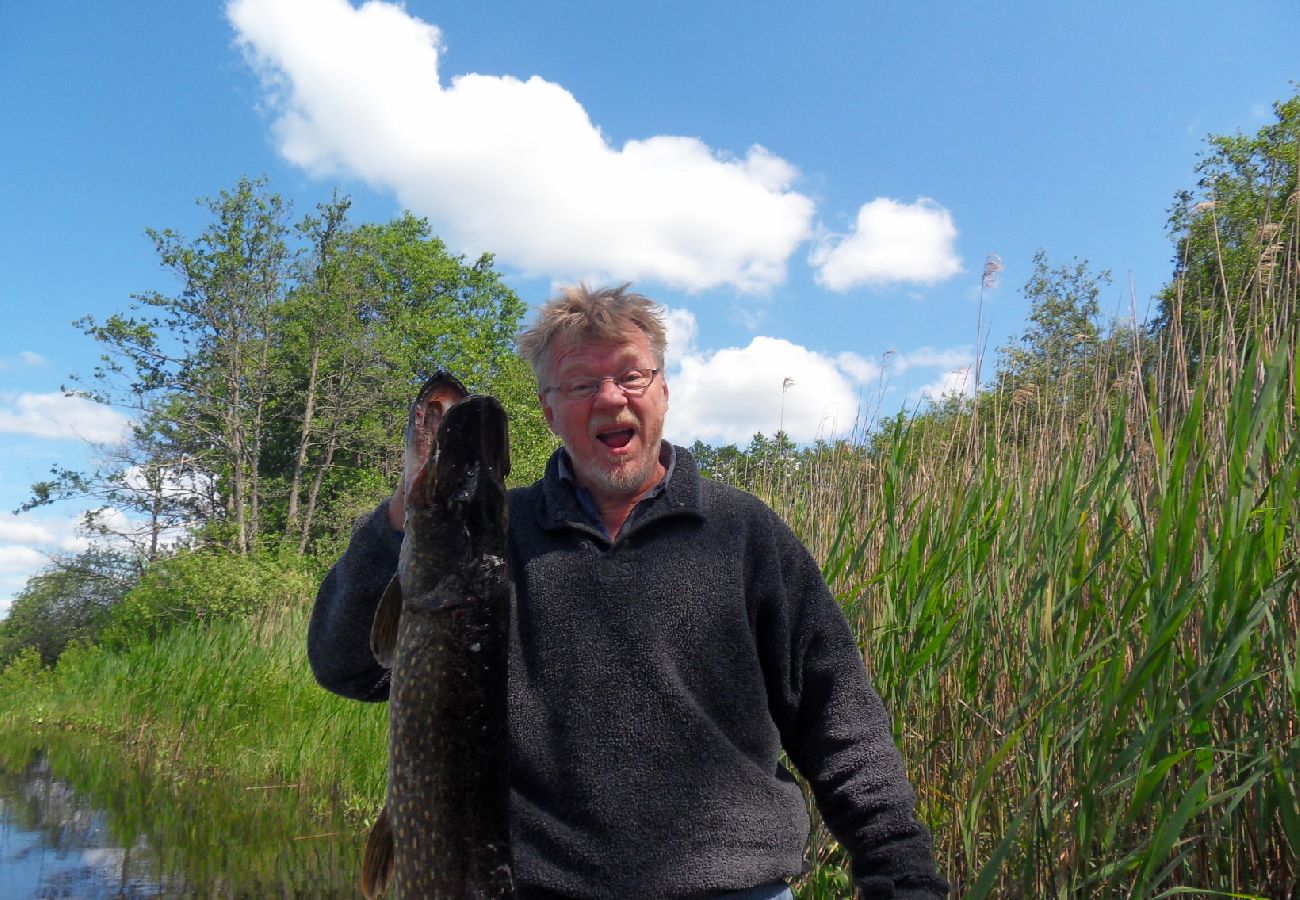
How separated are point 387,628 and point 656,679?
1.96 feet

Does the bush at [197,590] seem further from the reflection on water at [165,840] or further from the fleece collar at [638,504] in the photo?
the fleece collar at [638,504]

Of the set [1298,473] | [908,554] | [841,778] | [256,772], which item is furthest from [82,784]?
[1298,473]

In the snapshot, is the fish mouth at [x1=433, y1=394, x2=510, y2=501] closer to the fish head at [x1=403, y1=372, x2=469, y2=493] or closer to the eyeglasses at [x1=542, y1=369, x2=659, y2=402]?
the fish head at [x1=403, y1=372, x2=469, y2=493]

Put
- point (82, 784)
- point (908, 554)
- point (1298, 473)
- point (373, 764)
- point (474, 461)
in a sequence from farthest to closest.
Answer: point (82, 784)
point (373, 764)
point (908, 554)
point (1298, 473)
point (474, 461)

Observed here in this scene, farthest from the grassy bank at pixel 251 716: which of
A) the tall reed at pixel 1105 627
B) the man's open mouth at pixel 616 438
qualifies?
the man's open mouth at pixel 616 438

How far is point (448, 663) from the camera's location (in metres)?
1.92

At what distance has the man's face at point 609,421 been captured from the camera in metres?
2.24

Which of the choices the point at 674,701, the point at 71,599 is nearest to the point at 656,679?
the point at 674,701

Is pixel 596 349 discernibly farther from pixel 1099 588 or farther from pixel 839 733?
pixel 1099 588

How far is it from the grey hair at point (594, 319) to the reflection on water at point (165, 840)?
209 inches

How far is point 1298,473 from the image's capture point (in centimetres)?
233

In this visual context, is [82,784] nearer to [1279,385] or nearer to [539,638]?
[539,638]

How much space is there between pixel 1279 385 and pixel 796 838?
1800mm

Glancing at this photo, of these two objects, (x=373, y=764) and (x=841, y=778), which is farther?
(x=373, y=764)
